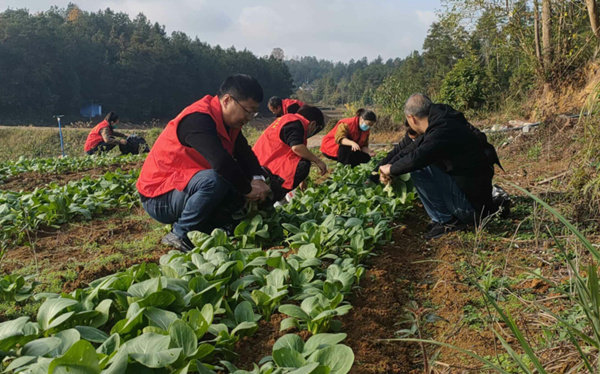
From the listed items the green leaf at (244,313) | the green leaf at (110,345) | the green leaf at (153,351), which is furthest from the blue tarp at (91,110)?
the green leaf at (153,351)

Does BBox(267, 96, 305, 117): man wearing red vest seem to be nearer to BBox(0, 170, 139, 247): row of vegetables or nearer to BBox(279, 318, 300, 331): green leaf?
BBox(0, 170, 139, 247): row of vegetables

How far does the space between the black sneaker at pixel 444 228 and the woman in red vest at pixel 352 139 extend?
296 centimetres

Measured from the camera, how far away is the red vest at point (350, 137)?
7.30 metres

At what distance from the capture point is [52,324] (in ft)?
6.13

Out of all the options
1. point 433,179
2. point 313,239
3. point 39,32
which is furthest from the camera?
point 39,32

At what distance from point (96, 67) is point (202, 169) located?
5558 cm

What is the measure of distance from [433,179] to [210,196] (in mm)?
1949

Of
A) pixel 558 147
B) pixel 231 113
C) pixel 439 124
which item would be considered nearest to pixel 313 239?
pixel 231 113

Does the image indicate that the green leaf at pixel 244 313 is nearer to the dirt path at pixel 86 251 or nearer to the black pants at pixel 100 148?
the dirt path at pixel 86 251

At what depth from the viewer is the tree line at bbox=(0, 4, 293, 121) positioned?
43.7 metres

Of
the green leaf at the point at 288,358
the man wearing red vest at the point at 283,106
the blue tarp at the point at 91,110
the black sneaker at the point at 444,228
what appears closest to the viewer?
the green leaf at the point at 288,358

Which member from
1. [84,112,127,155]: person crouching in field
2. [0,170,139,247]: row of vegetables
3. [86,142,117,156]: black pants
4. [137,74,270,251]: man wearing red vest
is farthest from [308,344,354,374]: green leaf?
[86,142,117,156]: black pants

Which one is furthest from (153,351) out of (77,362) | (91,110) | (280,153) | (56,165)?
(91,110)

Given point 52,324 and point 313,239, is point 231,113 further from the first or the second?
point 52,324
